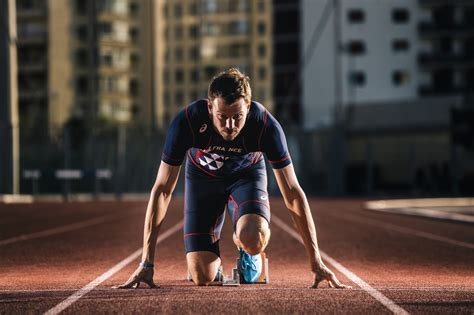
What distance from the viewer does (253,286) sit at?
7.10 meters

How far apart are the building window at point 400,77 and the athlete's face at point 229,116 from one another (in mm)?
63783

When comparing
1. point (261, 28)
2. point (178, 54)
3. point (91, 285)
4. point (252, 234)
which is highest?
point (261, 28)

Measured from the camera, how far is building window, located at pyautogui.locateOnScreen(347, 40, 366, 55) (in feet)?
226

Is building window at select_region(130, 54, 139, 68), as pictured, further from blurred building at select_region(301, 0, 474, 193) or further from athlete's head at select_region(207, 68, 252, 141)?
athlete's head at select_region(207, 68, 252, 141)

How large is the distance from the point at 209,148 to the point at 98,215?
14687 millimetres

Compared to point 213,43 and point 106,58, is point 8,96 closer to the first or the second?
point 106,58

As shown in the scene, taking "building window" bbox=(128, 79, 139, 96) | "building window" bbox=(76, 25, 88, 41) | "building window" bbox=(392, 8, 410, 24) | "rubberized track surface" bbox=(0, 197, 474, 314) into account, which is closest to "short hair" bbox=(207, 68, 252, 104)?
"rubberized track surface" bbox=(0, 197, 474, 314)

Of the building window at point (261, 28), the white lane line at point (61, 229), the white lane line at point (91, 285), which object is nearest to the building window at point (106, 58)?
the building window at point (261, 28)

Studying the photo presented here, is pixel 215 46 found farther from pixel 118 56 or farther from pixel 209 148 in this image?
pixel 209 148

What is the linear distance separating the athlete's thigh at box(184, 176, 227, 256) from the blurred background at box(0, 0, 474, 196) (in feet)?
40.1

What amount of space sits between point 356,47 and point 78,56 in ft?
91.2

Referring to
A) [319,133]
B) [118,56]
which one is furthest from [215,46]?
[319,133]

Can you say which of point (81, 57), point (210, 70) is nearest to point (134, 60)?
point (81, 57)

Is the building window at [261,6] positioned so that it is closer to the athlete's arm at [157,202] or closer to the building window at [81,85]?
the building window at [81,85]
